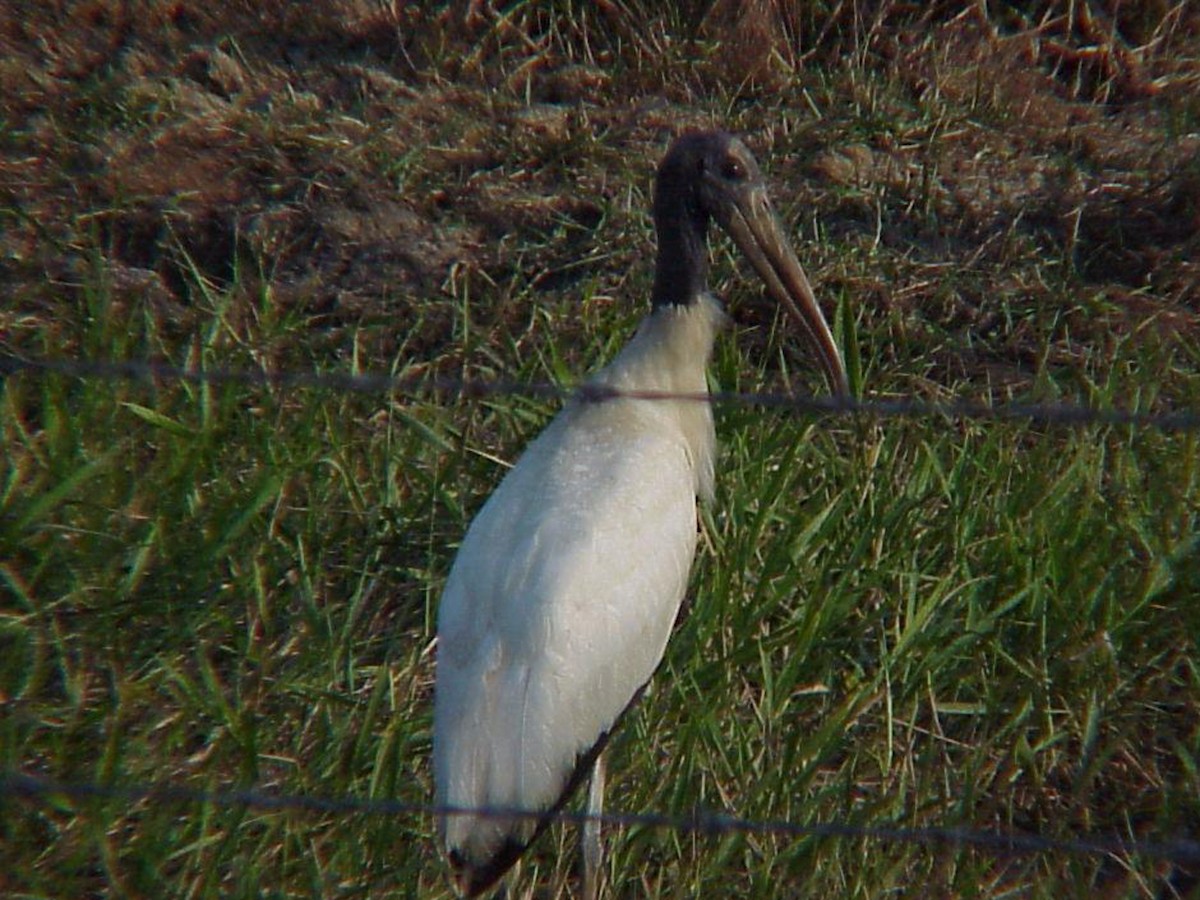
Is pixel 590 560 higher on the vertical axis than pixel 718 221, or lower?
lower

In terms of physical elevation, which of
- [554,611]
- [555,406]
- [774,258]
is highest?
[774,258]

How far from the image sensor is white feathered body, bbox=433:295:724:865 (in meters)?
3.14

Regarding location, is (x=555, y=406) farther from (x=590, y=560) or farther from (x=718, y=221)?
(x=590, y=560)

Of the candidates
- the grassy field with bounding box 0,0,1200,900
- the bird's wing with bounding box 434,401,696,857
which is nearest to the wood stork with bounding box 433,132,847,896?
the bird's wing with bounding box 434,401,696,857

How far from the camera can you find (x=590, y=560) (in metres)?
3.33

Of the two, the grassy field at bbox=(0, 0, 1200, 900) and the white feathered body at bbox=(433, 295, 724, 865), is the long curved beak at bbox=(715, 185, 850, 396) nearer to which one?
the grassy field at bbox=(0, 0, 1200, 900)

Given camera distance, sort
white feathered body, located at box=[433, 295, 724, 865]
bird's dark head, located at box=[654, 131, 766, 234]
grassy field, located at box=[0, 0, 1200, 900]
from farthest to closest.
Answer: bird's dark head, located at box=[654, 131, 766, 234] < grassy field, located at box=[0, 0, 1200, 900] < white feathered body, located at box=[433, 295, 724, 865]

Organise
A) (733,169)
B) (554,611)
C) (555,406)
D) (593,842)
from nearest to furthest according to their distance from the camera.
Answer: (554,611), (593,842), (733,169), (555,406)

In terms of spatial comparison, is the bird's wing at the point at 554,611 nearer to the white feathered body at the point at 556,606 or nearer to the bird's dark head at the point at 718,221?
the white feathered body at the point at 556,606

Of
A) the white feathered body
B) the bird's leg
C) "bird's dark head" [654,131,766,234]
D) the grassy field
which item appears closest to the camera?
the white feathered body

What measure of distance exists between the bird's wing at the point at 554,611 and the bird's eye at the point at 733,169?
2.19 ft

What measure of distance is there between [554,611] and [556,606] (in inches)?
0.4

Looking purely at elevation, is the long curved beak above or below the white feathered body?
above

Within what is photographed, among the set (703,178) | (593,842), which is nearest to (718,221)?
(703,178)
